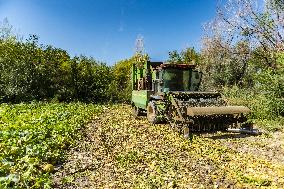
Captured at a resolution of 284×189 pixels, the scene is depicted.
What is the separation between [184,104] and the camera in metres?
15.3

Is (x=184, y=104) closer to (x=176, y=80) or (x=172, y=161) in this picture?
(x=176, y=80)

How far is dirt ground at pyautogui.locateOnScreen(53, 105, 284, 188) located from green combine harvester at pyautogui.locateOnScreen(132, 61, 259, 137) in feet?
1.72

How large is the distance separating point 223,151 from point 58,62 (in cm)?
2737

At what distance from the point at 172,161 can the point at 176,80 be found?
802 cm

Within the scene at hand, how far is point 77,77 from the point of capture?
36.8 meters

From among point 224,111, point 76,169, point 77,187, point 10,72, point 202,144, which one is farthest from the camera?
point 10,72

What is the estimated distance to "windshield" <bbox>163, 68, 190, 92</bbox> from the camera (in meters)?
17.7

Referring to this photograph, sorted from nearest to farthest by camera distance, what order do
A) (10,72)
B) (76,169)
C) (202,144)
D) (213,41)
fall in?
(76,169) < (202,144) < (10,72) < (213,41)

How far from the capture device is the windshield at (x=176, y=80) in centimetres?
1772

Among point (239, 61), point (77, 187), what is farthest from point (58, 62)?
point (77, 187)

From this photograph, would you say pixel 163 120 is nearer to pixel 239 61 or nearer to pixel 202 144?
pixel 202 144

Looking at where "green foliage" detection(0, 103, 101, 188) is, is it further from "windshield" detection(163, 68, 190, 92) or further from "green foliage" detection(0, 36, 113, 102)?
"green foliage" detection(0, 36, 113, 102)

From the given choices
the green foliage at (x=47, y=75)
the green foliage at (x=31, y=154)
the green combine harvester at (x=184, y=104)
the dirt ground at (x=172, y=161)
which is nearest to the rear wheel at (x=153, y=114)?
the green combine harvester at (x=184, y=104)

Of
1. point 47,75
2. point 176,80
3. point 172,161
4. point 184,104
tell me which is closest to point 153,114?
point 176,80
